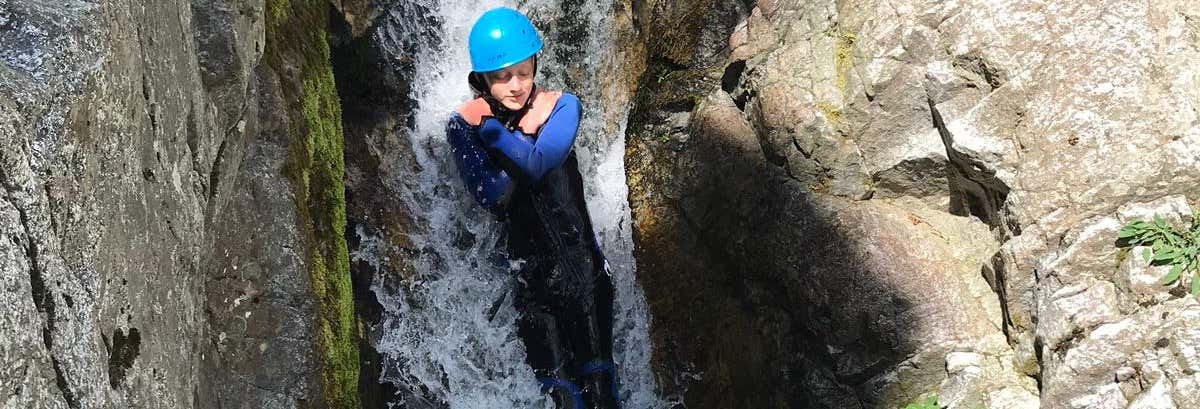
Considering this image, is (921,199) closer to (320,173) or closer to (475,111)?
(475,111)

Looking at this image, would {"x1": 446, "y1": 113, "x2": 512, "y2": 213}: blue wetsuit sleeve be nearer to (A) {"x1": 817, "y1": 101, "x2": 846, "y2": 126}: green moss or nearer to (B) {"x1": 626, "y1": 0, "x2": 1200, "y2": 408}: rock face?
(B) {"x1": 626, "y1": 0, "x2": 1200, "y2": 408}: rock face

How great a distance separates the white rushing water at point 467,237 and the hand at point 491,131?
0.71 m

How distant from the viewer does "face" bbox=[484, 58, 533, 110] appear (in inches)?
171

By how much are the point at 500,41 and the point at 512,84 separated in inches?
9.1

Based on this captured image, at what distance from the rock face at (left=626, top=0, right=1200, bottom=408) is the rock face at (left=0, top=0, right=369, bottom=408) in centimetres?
186

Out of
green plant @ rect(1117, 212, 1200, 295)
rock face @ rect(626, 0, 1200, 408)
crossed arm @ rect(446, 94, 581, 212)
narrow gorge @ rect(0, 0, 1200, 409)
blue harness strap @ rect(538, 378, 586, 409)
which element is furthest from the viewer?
blue harness strap @ rect(538, 378, 586, 409)

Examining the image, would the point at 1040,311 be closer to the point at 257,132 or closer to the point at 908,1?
the point at 908,1

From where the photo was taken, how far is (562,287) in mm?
4645

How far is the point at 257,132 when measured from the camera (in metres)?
3.74

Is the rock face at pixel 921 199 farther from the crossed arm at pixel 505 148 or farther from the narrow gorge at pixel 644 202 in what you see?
the crossed arm at pixel 505 148

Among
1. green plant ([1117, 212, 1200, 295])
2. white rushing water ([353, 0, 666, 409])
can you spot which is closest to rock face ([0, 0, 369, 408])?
white rushing water ([353, 0, 666, 409])

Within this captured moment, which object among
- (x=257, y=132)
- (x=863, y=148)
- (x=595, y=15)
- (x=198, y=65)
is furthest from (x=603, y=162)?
(x=198, y=65)

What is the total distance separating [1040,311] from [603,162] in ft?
8.74

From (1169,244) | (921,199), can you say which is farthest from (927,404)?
(1169,244)
